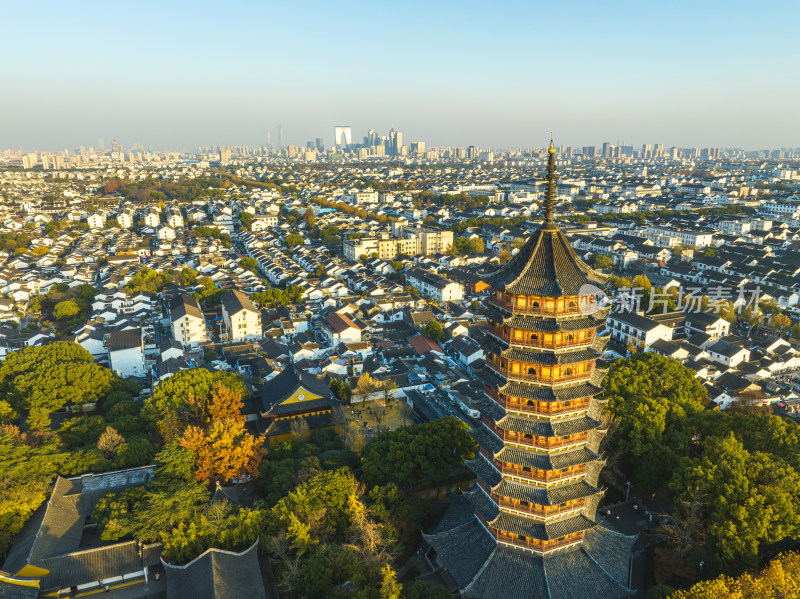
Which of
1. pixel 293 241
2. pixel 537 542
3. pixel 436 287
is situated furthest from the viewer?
pixel 293 241

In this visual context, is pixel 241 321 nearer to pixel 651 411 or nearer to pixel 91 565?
pixel 91 565

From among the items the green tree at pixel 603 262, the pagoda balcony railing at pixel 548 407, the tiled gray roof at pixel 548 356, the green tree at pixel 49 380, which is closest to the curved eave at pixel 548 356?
the tiled gray roof at pixel 548 356

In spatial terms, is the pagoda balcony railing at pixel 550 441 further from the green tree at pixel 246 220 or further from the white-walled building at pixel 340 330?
the green tree at pixel 246 220

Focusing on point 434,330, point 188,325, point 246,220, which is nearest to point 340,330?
point 434,330

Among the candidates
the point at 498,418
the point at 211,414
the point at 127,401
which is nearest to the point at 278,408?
the point at 211,414

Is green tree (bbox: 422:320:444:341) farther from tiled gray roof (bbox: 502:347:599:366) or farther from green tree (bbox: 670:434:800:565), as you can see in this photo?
tiled gray roof (bbox: 502:347:599:366)

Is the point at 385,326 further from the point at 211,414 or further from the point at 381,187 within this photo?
the point at 381,187
